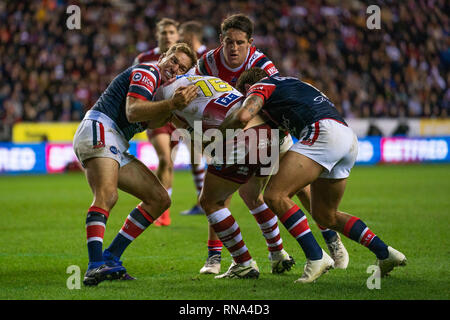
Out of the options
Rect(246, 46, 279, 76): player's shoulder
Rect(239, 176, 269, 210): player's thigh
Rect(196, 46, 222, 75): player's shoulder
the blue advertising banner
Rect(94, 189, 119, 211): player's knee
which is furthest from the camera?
the blue advertising banner

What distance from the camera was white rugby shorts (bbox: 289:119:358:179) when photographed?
507 cm

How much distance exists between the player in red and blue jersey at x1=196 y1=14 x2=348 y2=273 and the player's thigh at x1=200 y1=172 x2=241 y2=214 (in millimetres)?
578

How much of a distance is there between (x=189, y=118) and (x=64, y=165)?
13459mm

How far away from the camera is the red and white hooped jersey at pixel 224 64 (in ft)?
21.7

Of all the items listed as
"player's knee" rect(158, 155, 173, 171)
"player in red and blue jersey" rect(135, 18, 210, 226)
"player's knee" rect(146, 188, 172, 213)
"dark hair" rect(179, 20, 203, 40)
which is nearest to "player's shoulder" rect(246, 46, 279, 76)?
"player's knee" rect(146, 188, 172, 213)

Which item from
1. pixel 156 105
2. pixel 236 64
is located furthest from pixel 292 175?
pixel 236 64

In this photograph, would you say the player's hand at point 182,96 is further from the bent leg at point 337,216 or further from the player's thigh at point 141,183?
the bent leg at point 337,216

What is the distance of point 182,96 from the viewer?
16.4 feet

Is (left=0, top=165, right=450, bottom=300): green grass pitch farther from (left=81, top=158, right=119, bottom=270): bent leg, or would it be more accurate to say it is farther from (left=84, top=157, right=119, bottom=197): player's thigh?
(left=84, top=157, right=119, bottom=197): player's thigh

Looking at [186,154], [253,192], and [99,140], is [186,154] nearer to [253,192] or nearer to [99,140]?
[253,192]

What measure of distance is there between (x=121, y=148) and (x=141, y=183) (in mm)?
334

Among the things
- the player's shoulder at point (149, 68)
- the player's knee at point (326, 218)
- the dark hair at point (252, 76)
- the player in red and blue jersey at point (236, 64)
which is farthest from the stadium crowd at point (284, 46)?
the player's knee at point (326, 218)
